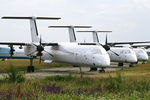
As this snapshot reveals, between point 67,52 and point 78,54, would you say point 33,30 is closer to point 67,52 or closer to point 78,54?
point 67,52

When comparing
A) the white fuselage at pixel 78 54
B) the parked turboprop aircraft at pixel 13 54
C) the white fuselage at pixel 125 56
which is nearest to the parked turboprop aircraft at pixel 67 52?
the white fuselage at pixel 78 54

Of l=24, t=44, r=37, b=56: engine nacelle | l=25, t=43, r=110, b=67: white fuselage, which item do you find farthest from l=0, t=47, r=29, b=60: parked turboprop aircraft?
l=25, t=43, r=110, b=67: white fuselage

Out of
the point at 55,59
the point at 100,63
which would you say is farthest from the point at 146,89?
the point at 55,59

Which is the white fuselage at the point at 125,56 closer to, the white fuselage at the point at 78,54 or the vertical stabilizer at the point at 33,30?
the white fuselage at the point at 78,54

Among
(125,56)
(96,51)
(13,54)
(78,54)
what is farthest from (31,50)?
(13,54)

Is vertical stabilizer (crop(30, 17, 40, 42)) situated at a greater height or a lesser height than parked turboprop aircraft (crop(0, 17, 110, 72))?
greater

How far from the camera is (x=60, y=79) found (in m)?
16.3

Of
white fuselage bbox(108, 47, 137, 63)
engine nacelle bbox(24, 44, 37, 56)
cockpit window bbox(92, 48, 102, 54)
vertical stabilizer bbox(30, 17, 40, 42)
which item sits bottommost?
white fuselage bbox(108, 47, 137, 63)

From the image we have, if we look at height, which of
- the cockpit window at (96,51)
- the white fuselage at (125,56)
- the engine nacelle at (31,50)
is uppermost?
the engine nacelle at (31,50)

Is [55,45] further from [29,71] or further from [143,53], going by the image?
[143,53]

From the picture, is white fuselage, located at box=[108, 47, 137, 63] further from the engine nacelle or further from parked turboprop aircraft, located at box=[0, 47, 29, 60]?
parked turboprop aircraft, located at box=[0, 47, 29, 60]

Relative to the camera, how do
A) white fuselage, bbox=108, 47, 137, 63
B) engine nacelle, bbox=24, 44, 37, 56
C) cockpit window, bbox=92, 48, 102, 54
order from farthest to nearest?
white fuselage, bbox=108, 47, 137, 63 < engine nacelle, bbox=24, 44, 37, 56 < cockpit window, bbox=92, 48, 102, 54

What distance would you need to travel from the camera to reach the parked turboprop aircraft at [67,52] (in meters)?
23.8

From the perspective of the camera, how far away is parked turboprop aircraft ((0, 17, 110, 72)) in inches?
938
